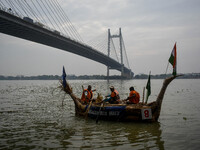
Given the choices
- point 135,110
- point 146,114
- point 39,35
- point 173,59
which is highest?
point 39,35

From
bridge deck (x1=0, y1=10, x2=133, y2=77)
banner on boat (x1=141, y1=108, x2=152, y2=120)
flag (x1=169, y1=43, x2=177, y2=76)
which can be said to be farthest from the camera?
bridge deck (x1=0, y1=10, x2=133, y2=77)

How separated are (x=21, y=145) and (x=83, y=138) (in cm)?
167

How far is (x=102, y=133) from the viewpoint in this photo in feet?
19.1

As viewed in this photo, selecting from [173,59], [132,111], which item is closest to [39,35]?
[132,111]

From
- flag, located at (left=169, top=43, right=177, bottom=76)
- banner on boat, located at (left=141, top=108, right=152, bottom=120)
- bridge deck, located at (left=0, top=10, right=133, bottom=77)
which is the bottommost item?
banner on boat, located at (left=141, top=108, right=152, bottom=120)

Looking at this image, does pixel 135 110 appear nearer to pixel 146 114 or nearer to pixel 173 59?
pixel 146 114

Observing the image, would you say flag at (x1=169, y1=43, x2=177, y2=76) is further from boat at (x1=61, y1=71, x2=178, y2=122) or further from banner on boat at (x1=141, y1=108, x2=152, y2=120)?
banner on boat at (x1=141, y1=108, x2=152, y2=120)

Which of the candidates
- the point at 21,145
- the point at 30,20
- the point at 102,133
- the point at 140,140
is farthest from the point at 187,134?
the point at 30,20

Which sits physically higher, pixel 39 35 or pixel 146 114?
pixel 39 35

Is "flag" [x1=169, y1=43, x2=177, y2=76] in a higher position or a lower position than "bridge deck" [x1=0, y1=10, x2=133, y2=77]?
lower

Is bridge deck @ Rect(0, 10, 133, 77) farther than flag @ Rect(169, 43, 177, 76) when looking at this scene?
Yes

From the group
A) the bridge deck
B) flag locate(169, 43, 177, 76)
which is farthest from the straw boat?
the bridge deck

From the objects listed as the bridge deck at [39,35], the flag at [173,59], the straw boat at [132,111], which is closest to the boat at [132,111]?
the straw boat at [132,111]

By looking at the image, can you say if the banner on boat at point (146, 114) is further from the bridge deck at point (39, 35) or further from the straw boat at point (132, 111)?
the bridge deck at point (39, 35)
